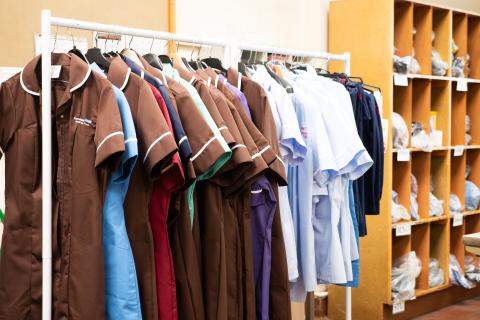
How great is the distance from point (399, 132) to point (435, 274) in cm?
116

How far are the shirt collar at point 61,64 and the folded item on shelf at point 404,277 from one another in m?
3.14

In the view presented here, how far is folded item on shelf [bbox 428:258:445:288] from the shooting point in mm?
4902

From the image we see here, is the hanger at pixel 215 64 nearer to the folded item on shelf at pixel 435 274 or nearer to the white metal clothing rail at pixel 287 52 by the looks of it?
the white metal clothing rail at pixel 287 52

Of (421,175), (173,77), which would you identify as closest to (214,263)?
(173,77)

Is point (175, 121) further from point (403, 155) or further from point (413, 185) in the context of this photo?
point (413, 185)

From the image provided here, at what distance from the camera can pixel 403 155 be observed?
4.54 metres

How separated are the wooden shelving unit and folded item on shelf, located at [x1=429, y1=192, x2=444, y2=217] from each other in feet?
0.15

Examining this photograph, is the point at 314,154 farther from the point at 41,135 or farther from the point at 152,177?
the point at 41,135

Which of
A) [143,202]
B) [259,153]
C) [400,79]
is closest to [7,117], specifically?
[143,202]

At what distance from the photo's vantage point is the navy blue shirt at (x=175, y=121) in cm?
204

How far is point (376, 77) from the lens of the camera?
442cm

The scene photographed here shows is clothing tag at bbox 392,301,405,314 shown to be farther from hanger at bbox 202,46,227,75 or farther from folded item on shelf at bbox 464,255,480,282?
hanger at bbox 202,46,227,75

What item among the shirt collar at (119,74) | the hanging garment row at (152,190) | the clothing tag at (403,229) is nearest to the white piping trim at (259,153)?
the hanging garment row at (152,190)

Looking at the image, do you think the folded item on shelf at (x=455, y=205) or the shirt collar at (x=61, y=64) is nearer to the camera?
the shirt collar at (x=61, y=64)
